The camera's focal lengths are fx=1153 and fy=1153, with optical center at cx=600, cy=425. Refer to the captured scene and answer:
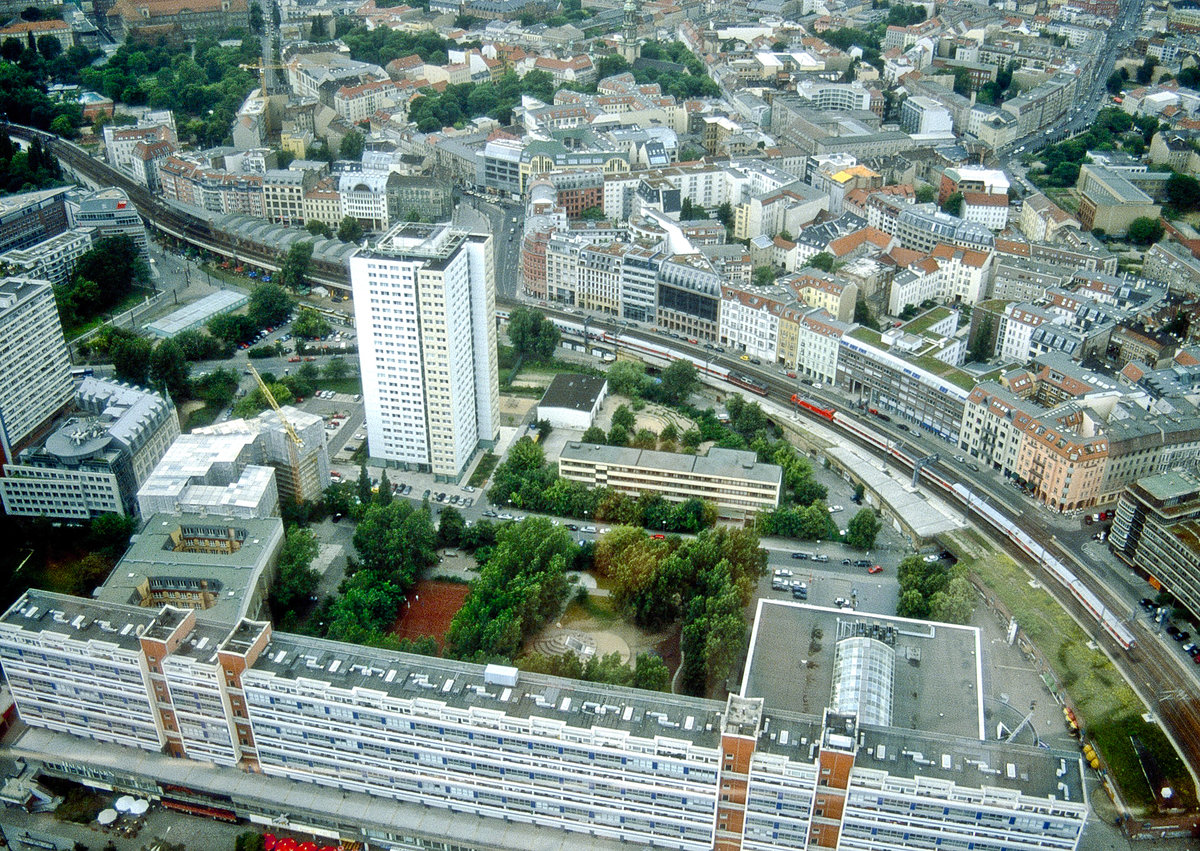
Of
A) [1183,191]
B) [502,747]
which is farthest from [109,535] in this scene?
[1183,191]

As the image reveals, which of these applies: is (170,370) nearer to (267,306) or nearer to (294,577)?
(267,306)

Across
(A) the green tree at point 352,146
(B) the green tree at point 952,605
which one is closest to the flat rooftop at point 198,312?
(A) the green tree at point 352,146

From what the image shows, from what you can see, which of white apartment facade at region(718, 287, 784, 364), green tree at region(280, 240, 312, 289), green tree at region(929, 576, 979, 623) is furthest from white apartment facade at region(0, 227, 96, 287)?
green tree at region(929, 576, 979, 623)

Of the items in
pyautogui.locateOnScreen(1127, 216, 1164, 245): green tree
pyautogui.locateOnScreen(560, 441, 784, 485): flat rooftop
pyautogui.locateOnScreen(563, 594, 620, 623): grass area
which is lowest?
pyautogui.locateOnScreen(563, 594, 620, 623): grass area

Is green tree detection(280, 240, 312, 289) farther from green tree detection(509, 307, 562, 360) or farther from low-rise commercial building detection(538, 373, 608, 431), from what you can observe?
low-rise commercial building detection(538, 373, 608, 431)

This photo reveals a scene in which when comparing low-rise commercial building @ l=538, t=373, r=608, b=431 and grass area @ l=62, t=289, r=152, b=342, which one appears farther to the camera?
grass area @ l=62, t=289, r=152, b=342

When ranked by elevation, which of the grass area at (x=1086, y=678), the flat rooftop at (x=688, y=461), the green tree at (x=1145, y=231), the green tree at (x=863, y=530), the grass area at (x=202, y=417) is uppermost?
the green tree at (x=1145, y=231)

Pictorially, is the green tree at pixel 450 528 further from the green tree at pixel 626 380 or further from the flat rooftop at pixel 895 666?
the green tree at pixel 626 380
